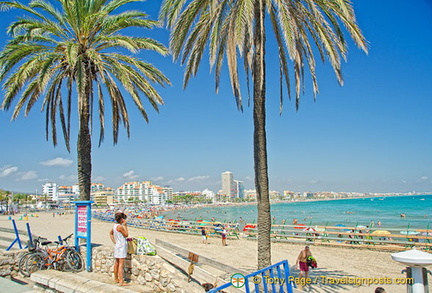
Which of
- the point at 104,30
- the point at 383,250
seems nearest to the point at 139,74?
the point at 104,30

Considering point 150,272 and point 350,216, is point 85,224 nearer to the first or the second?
point 150,272

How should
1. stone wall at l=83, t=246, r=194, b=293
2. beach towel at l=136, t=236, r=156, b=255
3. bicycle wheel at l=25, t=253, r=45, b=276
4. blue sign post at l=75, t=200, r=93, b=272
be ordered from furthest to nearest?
bicycle wheel at l=25, t=253, r=45, b=276
blue sign post at l=75, t=200, r=93, b=272
beach towel at l=136, t=236, r=156, b=255
stone wall at l=83, t=246, r=194, b=293

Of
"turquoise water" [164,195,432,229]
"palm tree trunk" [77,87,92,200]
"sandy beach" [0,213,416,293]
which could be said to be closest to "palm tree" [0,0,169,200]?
"palm tree trunk" [77,87,92,200]

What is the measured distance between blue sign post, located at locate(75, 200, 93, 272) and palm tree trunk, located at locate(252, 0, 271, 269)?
419 cm

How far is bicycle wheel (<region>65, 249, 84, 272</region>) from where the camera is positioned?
812cm

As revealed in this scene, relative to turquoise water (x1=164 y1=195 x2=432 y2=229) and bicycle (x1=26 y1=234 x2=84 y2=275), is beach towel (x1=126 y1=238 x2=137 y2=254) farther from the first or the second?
turquoise water (x1=164 y1=195 x2=432 y2=229)

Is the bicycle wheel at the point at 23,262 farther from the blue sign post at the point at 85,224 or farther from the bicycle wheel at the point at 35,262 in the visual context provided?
the blue sign post at the point at 85,224

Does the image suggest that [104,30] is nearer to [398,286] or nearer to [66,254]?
[66,254]

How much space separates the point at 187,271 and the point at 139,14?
915 centimetres

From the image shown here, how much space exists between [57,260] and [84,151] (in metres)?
3.58

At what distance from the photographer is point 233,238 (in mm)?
23562

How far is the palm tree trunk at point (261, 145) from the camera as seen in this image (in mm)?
7816

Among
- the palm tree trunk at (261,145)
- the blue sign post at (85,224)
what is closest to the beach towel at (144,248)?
the blue sign post at (85,224)

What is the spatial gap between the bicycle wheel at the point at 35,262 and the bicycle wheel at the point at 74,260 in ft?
2.73
